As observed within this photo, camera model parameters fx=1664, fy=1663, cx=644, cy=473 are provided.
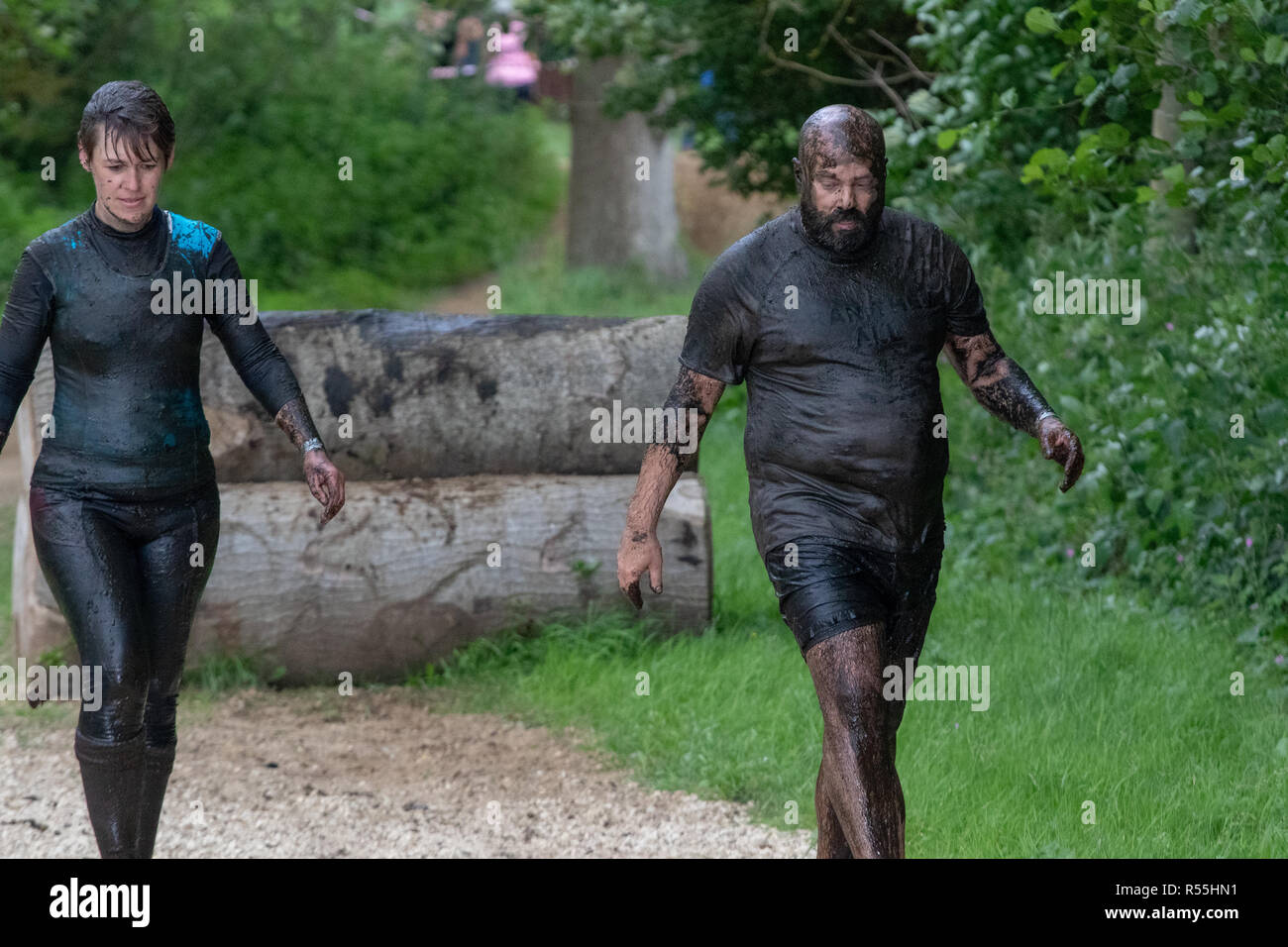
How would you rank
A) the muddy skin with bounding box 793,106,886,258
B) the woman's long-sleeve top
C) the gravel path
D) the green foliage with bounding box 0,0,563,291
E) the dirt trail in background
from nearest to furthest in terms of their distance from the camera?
1. the muddy skin with bounding box 793,106,886,258
2. the woman's long-sleeve top
3. the gravel path
4. the green foliage with bounding box 0,0,563,291
5. the dirt trail in background

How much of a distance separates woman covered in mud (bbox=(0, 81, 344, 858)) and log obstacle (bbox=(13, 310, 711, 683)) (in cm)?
280

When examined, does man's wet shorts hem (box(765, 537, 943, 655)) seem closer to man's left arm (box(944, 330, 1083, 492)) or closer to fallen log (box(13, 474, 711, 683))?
man's left arm (box(944, 330, 1083, 492))

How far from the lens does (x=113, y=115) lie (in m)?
4.45

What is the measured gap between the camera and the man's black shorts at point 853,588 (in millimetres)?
4207

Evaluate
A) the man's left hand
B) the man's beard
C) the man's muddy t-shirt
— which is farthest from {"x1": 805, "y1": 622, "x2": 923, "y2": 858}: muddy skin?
the man's beard

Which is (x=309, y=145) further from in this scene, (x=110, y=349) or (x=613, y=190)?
(x=110, y=349)

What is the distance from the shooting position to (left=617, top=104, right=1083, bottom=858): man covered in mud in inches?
166

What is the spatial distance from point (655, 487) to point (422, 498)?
3572 mm

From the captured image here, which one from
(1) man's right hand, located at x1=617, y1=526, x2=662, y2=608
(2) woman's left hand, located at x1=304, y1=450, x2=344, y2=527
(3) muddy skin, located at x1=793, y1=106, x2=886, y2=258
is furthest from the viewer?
(2) woman's left hand, located at x1=304, y1=450, x2=344, y2=527

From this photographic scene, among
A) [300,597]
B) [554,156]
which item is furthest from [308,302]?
[300,597]

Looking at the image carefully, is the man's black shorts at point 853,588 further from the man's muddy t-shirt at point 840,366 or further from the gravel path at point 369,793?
the gravel path at point 369,793

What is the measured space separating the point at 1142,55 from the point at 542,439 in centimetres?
324

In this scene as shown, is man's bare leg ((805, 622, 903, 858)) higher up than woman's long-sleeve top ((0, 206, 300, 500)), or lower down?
lower down

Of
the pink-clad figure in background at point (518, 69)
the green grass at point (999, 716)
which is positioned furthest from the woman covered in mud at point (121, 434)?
the pink-clad figure in background at point (518, 69)
